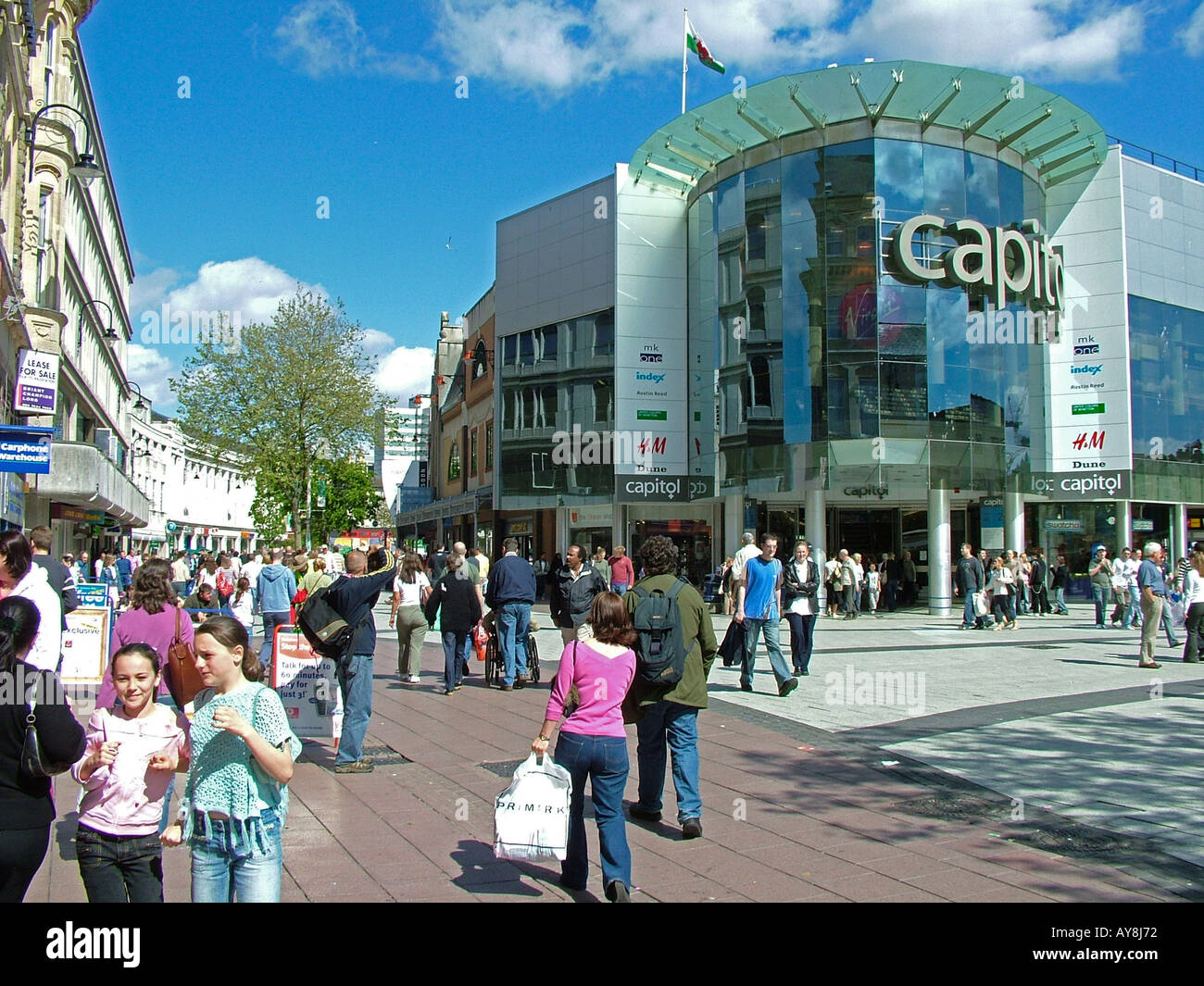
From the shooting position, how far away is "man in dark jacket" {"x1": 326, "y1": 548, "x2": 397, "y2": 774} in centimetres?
777

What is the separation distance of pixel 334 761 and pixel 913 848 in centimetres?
468

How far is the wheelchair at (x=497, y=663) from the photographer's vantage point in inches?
484

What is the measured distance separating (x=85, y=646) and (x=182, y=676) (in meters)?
5.90

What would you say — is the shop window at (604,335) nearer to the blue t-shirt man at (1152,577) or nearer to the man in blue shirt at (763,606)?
the blue t-shirt man at (1152,577)

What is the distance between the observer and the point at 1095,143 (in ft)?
99.7

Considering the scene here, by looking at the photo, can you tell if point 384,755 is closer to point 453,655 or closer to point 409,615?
point 453,655

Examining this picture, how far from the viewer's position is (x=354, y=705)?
7.83 metres

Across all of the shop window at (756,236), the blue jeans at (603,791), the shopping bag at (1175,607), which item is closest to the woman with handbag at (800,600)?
the blue jeans at (603,791)

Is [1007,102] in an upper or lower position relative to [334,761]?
upper

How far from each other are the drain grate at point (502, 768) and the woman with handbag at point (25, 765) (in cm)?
463

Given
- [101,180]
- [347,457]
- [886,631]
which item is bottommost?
[886,631]

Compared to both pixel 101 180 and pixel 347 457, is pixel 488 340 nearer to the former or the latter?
pixel 347 457

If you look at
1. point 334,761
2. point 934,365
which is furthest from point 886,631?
point 334,761

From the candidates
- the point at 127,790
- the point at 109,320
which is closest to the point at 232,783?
the point at 127,790
